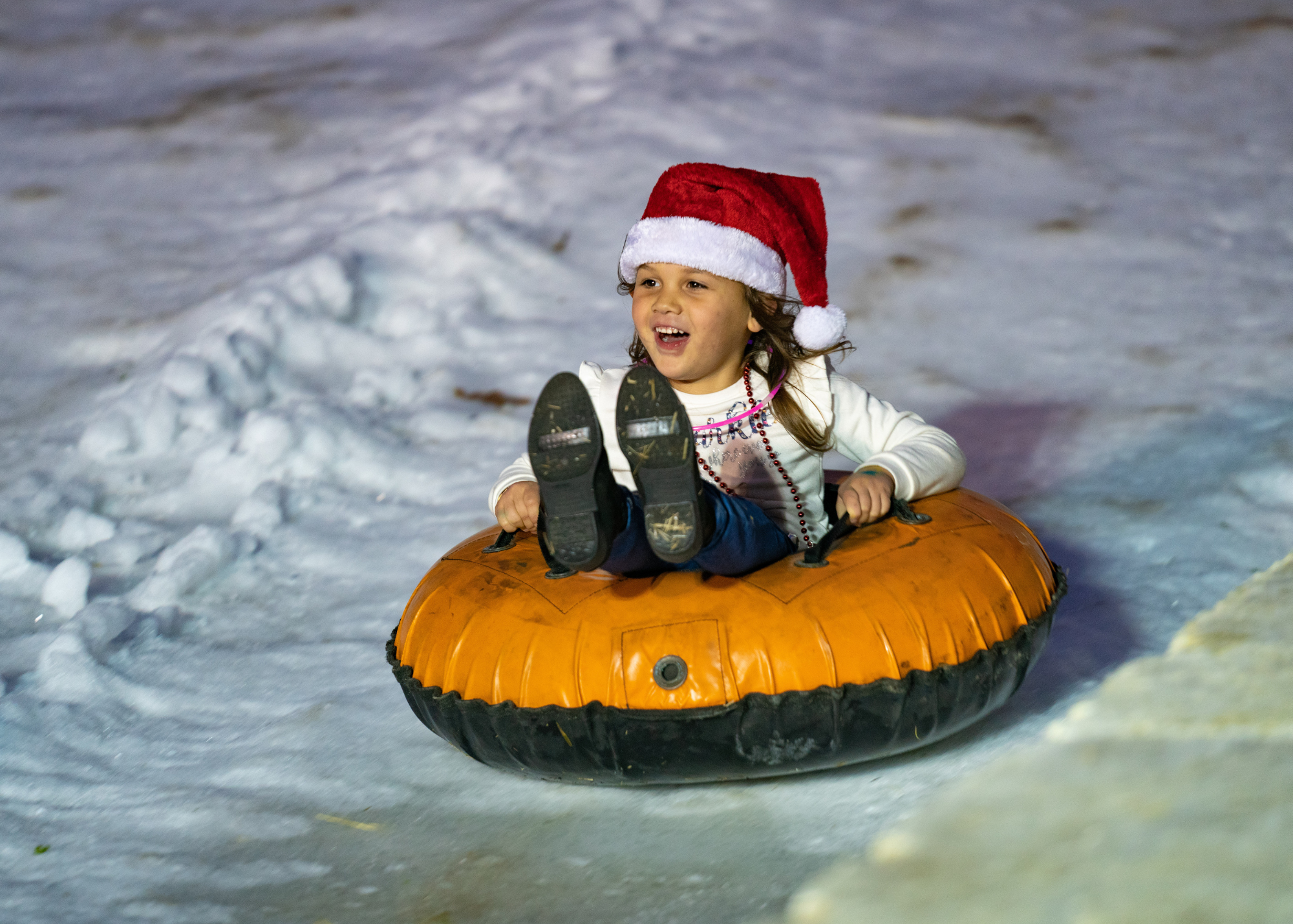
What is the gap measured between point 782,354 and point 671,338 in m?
0.24

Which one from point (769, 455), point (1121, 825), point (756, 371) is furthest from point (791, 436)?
point (1121, 825)

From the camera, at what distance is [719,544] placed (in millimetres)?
2049

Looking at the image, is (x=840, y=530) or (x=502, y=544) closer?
(x=840, y=530)

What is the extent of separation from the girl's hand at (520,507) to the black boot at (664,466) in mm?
383

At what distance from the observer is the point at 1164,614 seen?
2629 mm

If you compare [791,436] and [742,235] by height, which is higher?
[742,235]

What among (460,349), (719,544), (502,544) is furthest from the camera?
(460,349)

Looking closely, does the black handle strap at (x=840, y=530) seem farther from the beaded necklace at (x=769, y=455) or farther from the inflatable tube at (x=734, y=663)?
the beaded necklace at (x=769, y=455)

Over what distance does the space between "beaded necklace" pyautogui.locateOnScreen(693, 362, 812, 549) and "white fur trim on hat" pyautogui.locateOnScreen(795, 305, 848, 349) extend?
98 millimetres

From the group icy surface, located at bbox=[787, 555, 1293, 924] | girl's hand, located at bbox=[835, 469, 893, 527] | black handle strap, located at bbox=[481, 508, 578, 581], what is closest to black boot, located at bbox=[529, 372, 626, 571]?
black handle strap, located at bbox=[481, 508, 578, 581]

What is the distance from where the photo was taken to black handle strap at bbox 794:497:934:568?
82.7 inches

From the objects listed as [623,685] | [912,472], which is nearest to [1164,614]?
[912,472]

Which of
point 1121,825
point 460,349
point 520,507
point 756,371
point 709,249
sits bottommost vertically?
point 460,349

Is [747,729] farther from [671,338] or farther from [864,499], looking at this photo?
[671,338]
